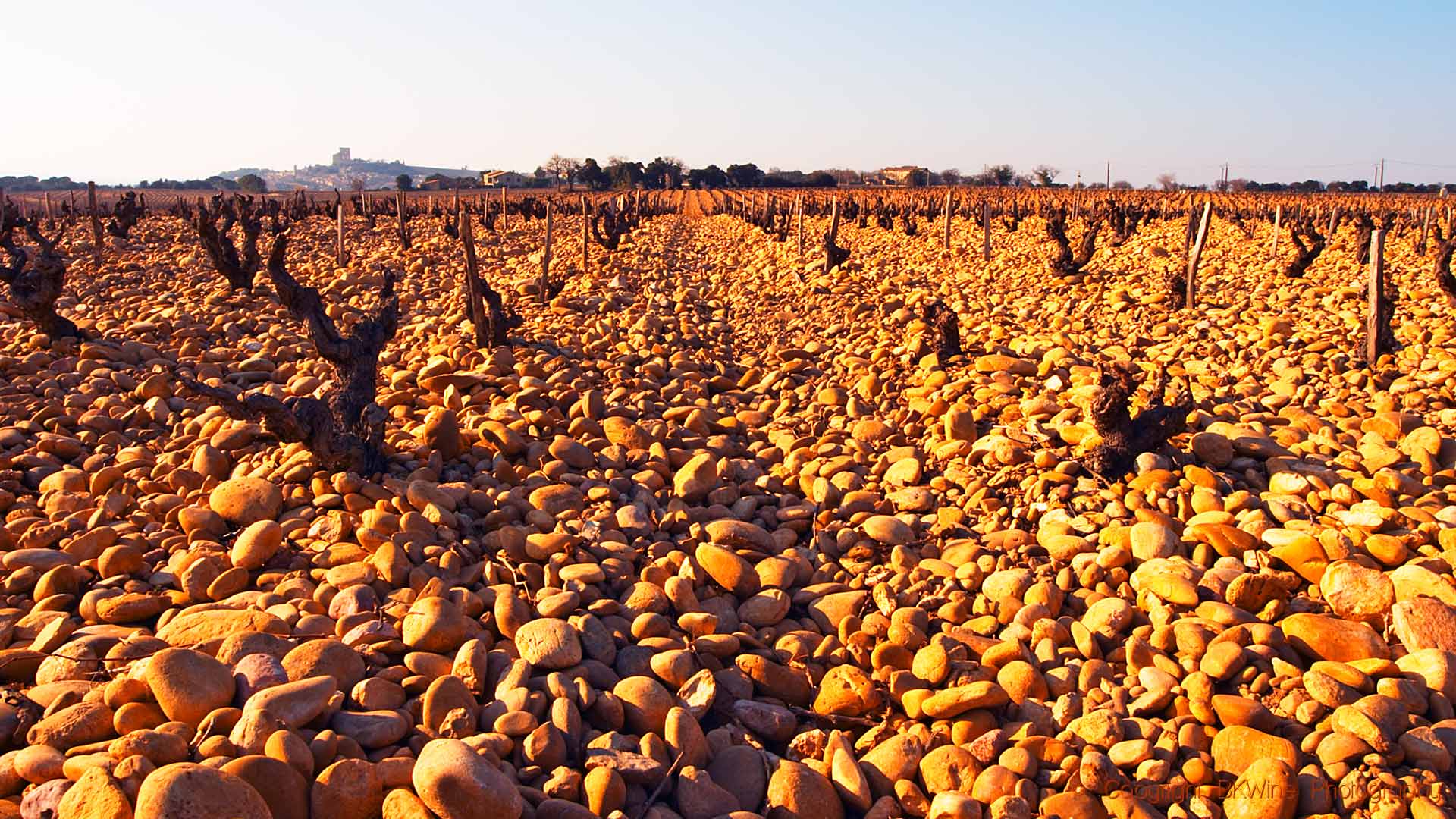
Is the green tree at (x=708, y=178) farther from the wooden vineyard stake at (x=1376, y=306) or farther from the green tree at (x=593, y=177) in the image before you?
the wooden vineyard stake at (x=1376, y=306)

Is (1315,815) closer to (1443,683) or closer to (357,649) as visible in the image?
(1443,683)

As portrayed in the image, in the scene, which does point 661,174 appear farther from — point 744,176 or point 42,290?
point 42,290

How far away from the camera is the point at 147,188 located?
83875 mm

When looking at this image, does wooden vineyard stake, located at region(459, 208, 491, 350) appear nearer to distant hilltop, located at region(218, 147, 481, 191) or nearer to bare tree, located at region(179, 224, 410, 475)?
bare tree, located at region(179, 224, 410, 475)

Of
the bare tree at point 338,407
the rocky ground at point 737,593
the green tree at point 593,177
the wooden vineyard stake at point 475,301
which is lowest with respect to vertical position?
the rocky ground at point 737,593

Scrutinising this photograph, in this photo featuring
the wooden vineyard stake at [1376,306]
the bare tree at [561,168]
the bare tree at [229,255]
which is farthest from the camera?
the bare tree at [561,168]

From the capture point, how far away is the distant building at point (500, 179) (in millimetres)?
70688

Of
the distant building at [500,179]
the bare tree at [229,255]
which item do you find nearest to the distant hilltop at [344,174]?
the distant building at [500,179]

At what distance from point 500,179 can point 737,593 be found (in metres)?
85.5

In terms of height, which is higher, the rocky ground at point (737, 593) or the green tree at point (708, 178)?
the green tree at point (708, 178)

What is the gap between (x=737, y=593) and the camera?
4.24 meters

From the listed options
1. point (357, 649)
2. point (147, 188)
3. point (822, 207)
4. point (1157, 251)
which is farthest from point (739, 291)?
point (147, 188)

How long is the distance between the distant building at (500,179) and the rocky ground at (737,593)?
5984 cm

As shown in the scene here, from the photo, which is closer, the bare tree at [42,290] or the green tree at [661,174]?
the bare tree at [42,290]
